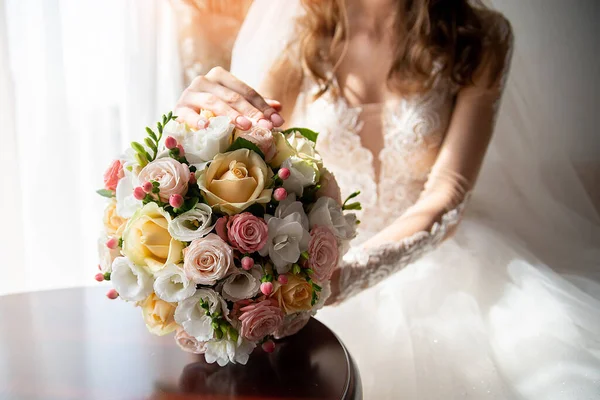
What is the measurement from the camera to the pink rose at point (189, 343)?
0.57 meters

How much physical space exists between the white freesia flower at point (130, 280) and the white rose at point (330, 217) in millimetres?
187

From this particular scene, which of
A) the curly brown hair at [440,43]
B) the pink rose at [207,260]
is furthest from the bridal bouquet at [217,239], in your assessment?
the curly brown hair at [440,43]

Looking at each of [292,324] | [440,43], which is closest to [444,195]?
[440,43]

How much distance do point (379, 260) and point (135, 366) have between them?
52 centimetres

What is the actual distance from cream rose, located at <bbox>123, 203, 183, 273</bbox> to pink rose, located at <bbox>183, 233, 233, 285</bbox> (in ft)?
0.09

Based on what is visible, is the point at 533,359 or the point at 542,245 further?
the point at 542,245

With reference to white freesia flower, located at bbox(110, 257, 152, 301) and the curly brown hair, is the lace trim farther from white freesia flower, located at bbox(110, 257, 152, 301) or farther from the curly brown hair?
white freesia flower, located at bbox(110, 257, 152, 301)

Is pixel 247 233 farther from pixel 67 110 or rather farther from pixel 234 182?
pixel 67 110

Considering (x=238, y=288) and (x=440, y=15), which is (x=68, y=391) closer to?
(x=238, y=288)

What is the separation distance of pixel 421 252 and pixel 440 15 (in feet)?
1.78

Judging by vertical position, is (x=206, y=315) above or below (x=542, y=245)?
above

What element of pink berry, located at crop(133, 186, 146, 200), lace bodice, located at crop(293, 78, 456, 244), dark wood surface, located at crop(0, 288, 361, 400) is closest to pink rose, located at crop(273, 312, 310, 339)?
dark wood surface, located at crop(0, 288, 361, 400)

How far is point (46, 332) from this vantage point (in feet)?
2.13

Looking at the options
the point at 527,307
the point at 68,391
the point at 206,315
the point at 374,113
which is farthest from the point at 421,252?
the point at 68,391
